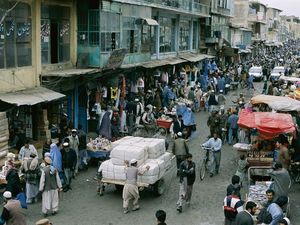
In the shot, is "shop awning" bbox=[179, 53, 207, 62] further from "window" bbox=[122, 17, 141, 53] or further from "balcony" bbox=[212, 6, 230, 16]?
"window" bbox=[122, 17, 141, 53]

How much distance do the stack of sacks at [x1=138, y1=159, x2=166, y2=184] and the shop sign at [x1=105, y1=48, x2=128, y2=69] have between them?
8.20 meters

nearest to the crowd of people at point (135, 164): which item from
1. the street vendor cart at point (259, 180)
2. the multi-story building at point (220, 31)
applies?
the street vendor cart at point (259, 180)

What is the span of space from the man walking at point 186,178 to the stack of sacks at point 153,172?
30.7 inches

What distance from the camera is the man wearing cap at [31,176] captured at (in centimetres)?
1334

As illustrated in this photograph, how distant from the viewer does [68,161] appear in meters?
14.5

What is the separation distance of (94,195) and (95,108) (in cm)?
759

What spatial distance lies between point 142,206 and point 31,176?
306 cm

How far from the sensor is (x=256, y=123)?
1538 cm

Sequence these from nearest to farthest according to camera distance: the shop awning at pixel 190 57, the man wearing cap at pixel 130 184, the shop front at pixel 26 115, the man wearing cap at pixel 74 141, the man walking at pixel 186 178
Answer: the man wearing cap at pixel 130 184 < the man walking at pixel 186 178 < the man wearing cap at pixel 74 141 < the shop front at pixel 26 115 < the shop awning at pixel 190 57

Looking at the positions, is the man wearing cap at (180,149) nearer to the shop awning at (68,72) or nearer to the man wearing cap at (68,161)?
the man wearing cap at (68,161)

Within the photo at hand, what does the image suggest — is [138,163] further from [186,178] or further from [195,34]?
[195,34]

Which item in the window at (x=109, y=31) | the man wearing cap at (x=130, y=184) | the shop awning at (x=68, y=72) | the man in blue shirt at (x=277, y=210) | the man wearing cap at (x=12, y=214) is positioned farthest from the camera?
the window at (x=109, y=31)

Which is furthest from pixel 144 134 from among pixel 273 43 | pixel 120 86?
pixel 273 43

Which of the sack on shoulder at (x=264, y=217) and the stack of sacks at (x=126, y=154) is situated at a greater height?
the stack of sacks at (x=126, y=154)
